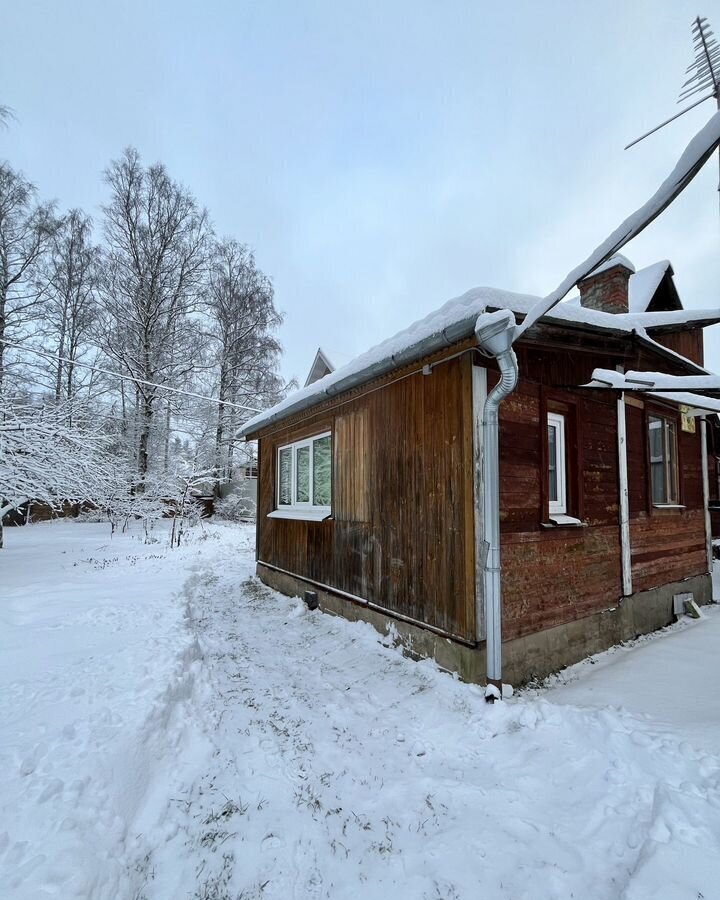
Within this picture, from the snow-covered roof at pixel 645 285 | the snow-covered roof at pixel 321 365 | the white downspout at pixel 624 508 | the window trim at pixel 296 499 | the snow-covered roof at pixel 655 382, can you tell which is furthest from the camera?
the snow-covered roof at pixel 321 365

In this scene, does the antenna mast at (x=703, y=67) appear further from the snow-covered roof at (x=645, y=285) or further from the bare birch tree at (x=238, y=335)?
the bare birch tree at (x=238, y=335)

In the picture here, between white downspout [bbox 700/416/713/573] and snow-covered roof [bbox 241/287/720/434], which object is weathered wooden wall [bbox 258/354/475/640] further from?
white downspout [bbox 700/416/713/573]

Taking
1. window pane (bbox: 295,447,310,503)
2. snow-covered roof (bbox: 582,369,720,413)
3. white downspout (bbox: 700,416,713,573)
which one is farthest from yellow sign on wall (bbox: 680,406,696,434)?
window pane (bbox: 295,447,310,503)

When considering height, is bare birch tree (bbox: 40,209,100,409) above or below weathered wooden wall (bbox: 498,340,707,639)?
above

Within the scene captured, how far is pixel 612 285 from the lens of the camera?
7348 millimetres

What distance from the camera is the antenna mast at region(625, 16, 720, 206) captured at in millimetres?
3043

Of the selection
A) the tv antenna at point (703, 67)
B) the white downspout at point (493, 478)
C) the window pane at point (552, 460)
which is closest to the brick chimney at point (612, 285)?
the window pane at point (552, 460)

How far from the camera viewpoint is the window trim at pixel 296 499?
6.76 metres

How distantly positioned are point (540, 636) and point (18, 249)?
19582mm

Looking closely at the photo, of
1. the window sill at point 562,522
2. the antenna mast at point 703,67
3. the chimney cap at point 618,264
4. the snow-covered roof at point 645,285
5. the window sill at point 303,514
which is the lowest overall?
the window sill at point 303,514

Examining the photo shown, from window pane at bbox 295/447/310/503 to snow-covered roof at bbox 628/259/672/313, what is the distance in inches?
278

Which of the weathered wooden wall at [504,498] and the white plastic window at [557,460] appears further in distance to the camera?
the white plastic window at [557,460]

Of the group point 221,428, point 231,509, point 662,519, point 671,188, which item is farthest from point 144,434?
point 671,188

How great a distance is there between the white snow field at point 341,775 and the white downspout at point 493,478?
1.29ft
